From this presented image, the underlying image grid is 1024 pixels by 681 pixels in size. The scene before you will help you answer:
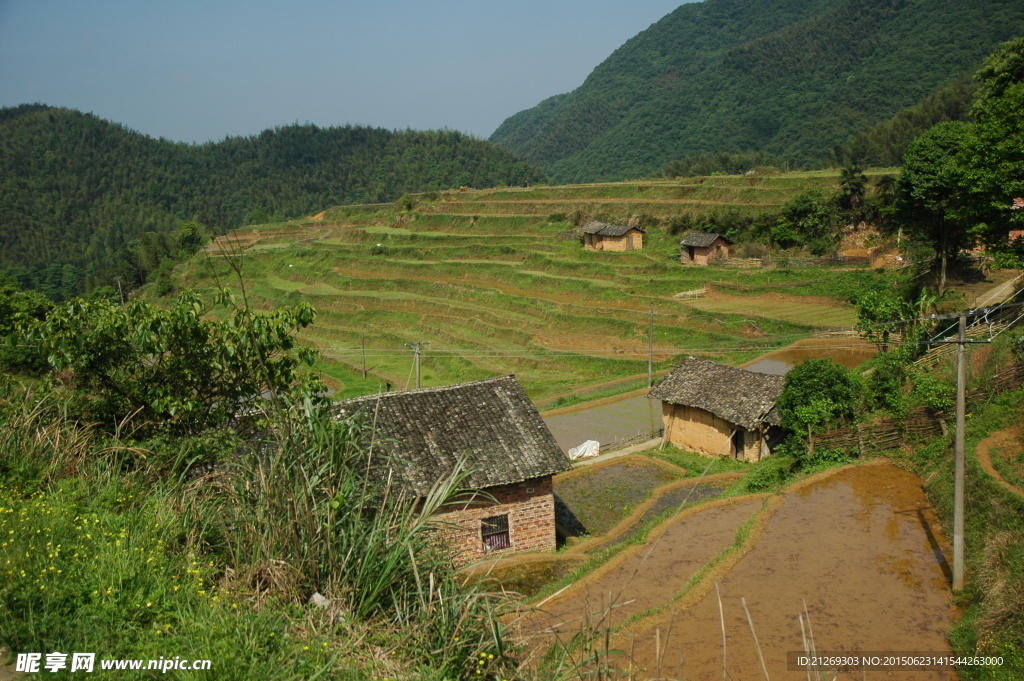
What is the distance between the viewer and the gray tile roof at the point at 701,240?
135ft

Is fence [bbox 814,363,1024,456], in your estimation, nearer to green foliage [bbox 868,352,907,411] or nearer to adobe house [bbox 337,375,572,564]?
green foliage [bbox 868,352,907,411]

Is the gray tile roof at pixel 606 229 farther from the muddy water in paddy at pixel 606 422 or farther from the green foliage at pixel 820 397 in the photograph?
the green foliage at pixel 820 397

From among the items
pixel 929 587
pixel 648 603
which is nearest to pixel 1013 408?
pixel 929 587

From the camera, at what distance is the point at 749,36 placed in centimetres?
16638

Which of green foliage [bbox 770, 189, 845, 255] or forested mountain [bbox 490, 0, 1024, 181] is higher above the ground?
forested mountain [bbox 490, 0, 1024, 181]

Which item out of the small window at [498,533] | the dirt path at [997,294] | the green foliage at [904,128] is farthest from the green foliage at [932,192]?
the green foliage at [904,128]

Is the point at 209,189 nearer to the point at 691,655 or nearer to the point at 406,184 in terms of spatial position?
the point at 406,184

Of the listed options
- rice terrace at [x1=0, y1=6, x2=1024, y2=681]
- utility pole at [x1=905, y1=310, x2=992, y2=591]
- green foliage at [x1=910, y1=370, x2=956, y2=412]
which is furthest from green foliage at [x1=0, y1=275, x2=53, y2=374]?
green foliage at [x1=910, y1=370, x2=956, y2=412]

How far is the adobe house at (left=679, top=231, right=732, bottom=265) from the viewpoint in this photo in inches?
1633

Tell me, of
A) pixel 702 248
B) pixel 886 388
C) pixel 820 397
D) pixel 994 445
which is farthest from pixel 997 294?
pixel 994 445

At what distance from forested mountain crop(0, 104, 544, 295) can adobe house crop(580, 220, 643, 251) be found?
62.1m

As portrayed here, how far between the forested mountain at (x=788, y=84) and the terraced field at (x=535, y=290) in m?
29.3

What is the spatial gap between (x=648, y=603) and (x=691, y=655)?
69.8 inches

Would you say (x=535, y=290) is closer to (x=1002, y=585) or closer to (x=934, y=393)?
(x=934, y=393)
